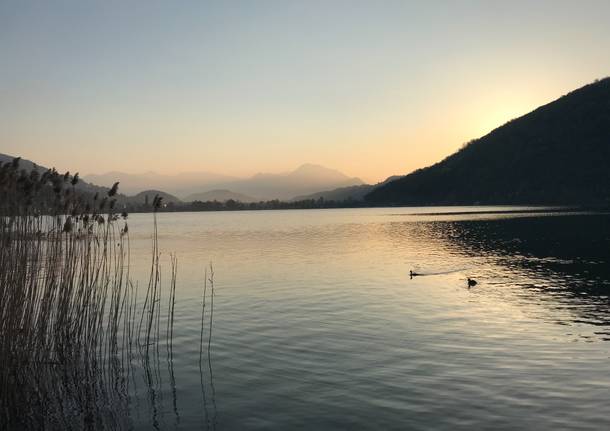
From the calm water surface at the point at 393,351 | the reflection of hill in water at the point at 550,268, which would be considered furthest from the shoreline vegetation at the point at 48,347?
the reflection of hill in water at the point at 550,268

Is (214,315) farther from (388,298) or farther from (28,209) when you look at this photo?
(28,209)

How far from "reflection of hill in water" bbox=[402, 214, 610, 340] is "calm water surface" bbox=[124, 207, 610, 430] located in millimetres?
232

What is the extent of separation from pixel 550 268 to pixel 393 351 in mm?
33593

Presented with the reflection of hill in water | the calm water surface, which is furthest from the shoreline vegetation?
the reflection of hill in water

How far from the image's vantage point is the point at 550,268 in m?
48.7

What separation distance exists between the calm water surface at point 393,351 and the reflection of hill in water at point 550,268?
23 cm

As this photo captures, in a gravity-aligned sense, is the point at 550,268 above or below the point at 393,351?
above

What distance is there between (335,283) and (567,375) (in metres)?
24.3

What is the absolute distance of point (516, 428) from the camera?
13570 millimetres

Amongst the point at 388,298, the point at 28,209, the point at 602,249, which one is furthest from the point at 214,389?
the point at 602,249

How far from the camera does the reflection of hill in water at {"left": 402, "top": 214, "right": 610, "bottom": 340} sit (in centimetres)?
3142

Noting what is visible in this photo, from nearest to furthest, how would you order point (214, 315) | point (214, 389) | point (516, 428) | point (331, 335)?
point (516, 428) < point (214, 389) < point (331, 335) < point (214, 315)

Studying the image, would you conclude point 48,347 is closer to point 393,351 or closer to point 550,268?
point 393,351

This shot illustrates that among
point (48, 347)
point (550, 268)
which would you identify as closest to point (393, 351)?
point (48, 347)
